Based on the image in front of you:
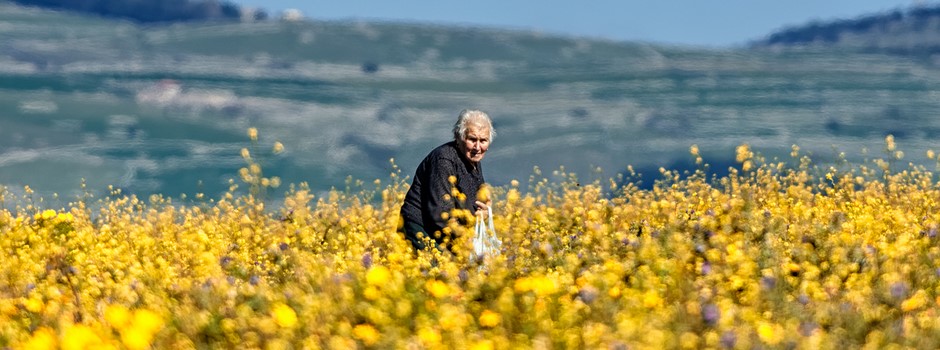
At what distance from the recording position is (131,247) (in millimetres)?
7938

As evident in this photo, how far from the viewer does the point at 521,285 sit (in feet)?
A: 14.6

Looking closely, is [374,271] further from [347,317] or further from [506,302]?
[506,302]

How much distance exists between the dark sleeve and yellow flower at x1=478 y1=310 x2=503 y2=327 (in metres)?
2.39

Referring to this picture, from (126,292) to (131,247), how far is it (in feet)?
9.37

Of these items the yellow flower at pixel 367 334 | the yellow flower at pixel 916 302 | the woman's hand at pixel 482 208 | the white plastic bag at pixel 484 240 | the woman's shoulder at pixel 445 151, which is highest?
the woman's shoulder at pixel 445 151

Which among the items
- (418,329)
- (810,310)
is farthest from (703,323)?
(418,329)

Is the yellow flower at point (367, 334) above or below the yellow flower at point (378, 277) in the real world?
below

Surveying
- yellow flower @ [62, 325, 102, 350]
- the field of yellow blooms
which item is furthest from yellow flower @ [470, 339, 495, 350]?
yellow flower @ [62, 325, 102, 350]

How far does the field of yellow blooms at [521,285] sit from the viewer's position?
4.15 meters

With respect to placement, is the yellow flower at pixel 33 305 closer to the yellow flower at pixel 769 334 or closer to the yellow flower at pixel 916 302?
the yellow flower at pixel 769 334

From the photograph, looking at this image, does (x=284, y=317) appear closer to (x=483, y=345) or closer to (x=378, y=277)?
(x=378, y=277)

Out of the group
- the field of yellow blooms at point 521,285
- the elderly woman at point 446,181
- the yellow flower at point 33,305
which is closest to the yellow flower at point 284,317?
the field of yellow blooms at point 521,285

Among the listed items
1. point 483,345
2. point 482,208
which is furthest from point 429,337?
point 482,208

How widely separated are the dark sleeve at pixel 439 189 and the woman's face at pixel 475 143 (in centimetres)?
13
